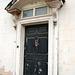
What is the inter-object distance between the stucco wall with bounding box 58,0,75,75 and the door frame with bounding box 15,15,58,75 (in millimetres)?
169

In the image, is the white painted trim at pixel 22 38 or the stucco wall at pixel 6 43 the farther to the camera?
the stucco wall at pixel 6 43

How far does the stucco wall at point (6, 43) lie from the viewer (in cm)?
369

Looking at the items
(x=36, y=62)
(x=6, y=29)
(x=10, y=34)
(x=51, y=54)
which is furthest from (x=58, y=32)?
(x=6, y=29)

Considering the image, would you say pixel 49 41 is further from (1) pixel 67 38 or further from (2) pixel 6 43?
(2) pixel 6 43

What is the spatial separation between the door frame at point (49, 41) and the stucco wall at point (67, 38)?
0.55ft

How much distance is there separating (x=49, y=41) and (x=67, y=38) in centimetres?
53

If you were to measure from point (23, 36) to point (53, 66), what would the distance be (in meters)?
1.54

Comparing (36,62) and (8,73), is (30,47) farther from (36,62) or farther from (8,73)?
(8,73)

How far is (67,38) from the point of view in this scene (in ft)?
9.27

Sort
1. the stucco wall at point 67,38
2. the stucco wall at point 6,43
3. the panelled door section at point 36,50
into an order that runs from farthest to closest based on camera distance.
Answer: the stucco wall at point 6,43 < the panelled door section at point 36,50 < the stucco wall at point 67,38

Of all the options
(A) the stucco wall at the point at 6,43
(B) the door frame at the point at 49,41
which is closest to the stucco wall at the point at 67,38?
(B) the door frame at the point at 49,41

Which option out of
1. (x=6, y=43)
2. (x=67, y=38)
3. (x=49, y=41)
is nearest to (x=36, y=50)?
(x=49, y=41)

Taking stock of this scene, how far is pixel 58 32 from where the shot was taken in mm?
2939

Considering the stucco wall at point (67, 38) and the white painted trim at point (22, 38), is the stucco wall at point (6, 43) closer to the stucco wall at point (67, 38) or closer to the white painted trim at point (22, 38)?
the white painted trim at point (22, 38)
